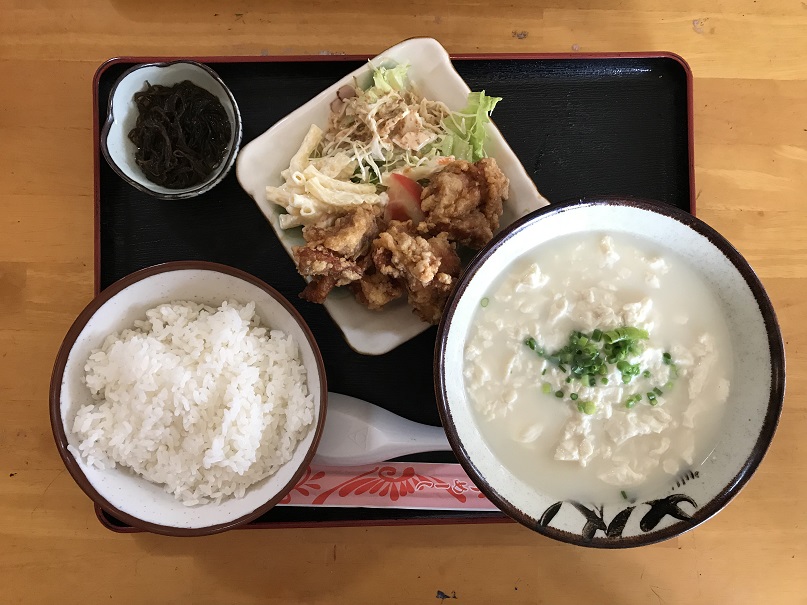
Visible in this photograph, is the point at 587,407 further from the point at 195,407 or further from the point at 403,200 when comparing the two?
the point at 195,407

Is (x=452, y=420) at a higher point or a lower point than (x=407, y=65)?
lower

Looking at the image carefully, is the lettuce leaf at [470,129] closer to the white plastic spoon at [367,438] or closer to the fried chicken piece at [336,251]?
the fried chicken piece at [336,251]

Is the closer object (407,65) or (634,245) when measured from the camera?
(634,245)

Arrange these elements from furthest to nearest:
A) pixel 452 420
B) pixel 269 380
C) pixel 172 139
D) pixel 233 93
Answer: pixel 233 93
pixel 172 139
pixel 269 380
pixel 452 420

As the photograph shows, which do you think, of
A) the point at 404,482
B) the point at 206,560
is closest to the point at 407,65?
the point at 404,482

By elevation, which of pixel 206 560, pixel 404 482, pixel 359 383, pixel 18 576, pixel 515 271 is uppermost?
pixel 515 271

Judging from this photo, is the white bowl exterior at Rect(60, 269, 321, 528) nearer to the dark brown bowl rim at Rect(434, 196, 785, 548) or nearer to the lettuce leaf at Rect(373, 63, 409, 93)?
the dark brown bowl rim at Rect(434, 196, 785, 548)

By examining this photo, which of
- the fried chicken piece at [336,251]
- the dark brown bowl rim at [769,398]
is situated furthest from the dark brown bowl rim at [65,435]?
the dark brown bowl rim at [769,398]

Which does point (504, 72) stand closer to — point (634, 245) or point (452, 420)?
point (634, 245)
